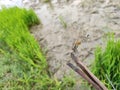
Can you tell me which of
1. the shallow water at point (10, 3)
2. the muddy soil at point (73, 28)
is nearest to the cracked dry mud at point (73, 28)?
the muddy soil at point (73, 28)

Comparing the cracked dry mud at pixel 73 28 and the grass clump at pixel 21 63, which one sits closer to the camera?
the grass clump at pixel 21 63

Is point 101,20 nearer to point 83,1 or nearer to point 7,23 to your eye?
point 83,1

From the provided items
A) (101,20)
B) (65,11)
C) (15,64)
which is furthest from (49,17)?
(15,64)

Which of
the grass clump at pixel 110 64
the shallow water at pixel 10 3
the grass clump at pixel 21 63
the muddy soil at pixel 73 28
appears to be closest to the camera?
the grass clump at pixel 110 64

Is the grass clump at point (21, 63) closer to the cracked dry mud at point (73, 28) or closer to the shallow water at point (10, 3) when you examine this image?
the cracked dry mud at point (73, 28)

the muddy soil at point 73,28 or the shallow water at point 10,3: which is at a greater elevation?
the shallow water at point 10,3

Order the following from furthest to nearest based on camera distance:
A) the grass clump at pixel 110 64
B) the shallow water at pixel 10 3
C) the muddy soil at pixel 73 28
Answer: the shallow water at pixel 10 3, the muddy soil at pixel 73 28, the grass clump at pixel 110 64

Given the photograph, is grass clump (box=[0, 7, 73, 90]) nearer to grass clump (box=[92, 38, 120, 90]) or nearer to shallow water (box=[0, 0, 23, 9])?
grass clump (box=[92, 38, 120, 90])
